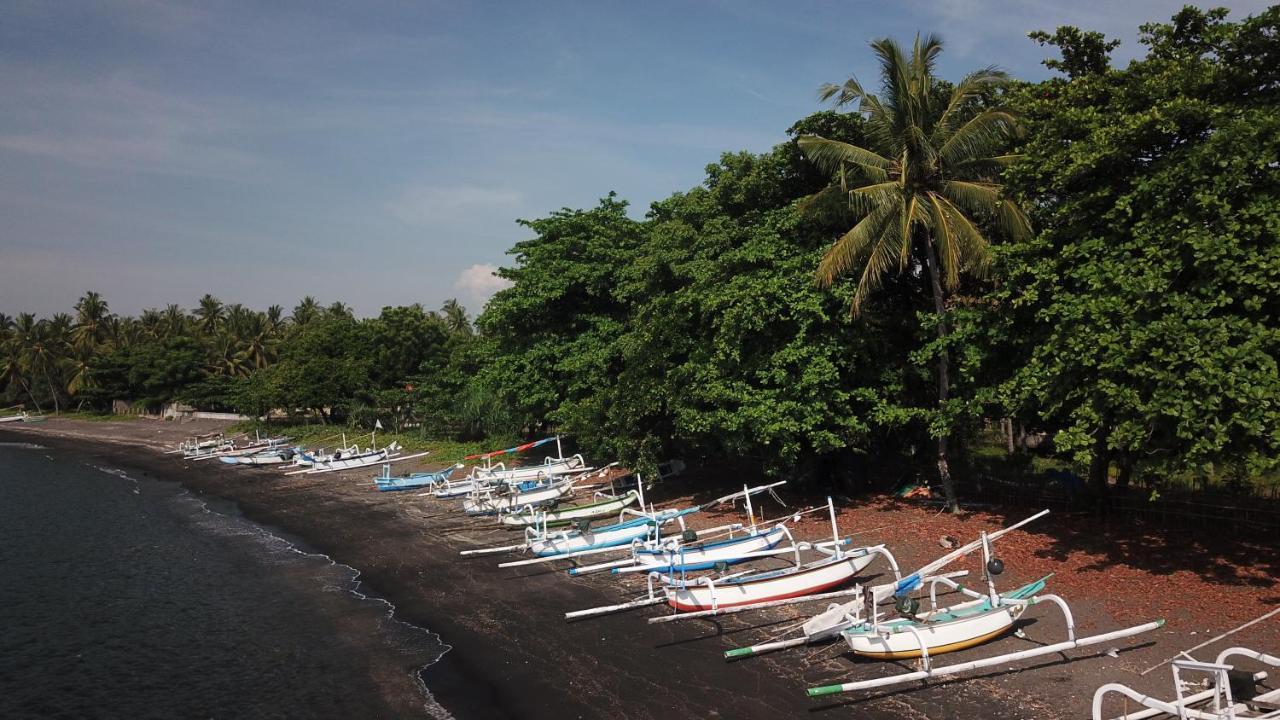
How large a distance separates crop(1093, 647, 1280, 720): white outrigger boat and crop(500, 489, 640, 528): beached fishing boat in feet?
52.7

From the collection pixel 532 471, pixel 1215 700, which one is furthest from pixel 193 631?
pixel 1215 700

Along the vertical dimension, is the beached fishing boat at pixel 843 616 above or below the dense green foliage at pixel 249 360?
below

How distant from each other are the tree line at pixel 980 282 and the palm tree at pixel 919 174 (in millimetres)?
71

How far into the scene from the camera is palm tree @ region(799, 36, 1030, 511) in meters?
19.2

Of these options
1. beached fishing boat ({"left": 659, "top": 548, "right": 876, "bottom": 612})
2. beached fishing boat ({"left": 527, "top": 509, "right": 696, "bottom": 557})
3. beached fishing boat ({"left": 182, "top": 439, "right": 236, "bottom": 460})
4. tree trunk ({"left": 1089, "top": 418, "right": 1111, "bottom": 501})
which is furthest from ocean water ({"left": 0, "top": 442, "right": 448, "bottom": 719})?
beached fishing boat ({"left": 182, "top": 439, "right": 236, "bottom": 460})

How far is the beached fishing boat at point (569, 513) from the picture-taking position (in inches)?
972

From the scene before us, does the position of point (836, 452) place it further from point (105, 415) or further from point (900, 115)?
point (105, 415)

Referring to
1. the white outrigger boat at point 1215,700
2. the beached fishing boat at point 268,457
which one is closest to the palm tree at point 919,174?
the white outrigger boat at point 1215,700

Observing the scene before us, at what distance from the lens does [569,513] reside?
82.9 feet

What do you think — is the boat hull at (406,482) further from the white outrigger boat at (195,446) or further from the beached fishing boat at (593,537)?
the white outrigger boat at (195,446)

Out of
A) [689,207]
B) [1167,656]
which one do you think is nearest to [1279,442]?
[1167,656]

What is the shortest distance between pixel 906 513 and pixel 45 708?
2036cm

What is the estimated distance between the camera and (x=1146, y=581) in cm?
1531

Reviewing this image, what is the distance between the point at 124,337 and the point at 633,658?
99316 mm
